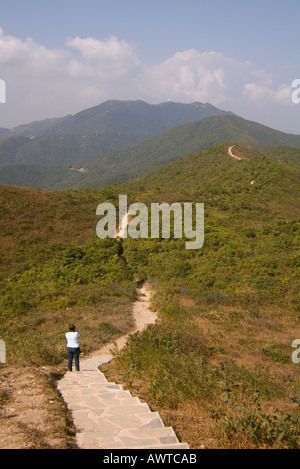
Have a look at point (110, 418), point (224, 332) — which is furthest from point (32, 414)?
point (224, 332)

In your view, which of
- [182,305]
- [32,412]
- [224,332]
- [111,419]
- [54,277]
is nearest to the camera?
[111,419]

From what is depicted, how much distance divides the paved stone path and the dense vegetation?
1.14 ft

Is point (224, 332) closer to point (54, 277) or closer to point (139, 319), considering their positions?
point (139, 319)

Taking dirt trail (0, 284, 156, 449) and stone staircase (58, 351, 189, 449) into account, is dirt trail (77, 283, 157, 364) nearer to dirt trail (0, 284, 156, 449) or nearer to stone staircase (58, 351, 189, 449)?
dirt trail (0, 284, 156, 449)

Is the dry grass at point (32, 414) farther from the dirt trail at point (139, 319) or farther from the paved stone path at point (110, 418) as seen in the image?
the dirt trail at point (139, 319)

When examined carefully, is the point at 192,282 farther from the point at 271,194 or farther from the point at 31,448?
the point at 271,194

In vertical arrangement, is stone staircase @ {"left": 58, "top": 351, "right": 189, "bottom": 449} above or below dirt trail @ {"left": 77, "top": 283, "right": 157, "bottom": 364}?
above

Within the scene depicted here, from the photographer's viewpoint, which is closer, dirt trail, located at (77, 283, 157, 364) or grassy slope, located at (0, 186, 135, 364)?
dirt trail, located at (77, 283, 157, 364)

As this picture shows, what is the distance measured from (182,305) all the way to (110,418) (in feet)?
34.6

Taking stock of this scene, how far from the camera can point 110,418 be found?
488cm

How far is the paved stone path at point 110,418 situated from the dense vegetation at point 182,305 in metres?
0.35

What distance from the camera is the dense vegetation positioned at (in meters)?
5.55

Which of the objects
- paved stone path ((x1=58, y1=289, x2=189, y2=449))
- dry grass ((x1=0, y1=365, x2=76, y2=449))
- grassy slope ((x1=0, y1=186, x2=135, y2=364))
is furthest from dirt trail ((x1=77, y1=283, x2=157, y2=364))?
dry grass ((x1=0, y1=365, x2=76, y2=449))
